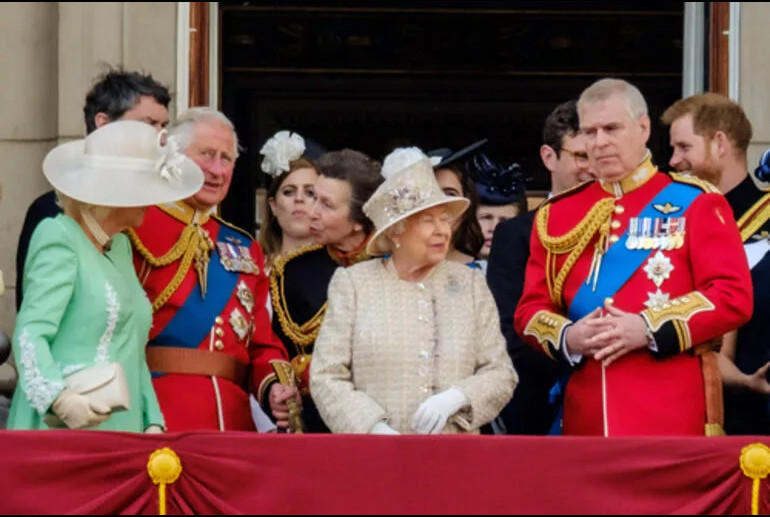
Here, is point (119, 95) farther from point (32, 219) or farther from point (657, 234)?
point (657, 234)

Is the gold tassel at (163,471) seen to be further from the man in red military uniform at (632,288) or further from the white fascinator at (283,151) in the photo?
the white fascinator at (283,151)

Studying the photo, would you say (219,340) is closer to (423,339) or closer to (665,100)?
(423,339)

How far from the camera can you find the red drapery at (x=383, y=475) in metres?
5.99

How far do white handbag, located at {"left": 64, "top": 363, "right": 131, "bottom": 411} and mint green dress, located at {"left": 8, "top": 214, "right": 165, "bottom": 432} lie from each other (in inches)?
2.2

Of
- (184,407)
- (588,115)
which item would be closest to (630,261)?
(588,115)

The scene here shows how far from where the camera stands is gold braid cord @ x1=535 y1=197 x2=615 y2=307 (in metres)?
7.01

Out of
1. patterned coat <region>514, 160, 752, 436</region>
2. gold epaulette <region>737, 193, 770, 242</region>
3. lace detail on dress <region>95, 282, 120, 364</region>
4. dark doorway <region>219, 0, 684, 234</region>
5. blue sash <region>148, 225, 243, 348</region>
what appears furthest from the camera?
dark doorway <region>219, 0, 684, 234</region>

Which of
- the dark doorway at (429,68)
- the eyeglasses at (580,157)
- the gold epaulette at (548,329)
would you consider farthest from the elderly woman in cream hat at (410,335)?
the dark doorway at (429,68)

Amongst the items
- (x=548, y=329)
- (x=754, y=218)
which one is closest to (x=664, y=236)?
(x=548, y=329)

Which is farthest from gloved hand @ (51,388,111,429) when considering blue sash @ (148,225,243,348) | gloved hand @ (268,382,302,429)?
gloved hand @ (268,382,302,429)

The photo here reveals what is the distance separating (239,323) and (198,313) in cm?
16

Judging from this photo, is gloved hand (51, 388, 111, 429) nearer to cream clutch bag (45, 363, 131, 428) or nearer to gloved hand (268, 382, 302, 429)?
cream clutch bag (45, 363, 131, 428)

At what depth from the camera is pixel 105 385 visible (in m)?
6.15

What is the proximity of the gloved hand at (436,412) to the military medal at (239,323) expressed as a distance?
84 centimetres
